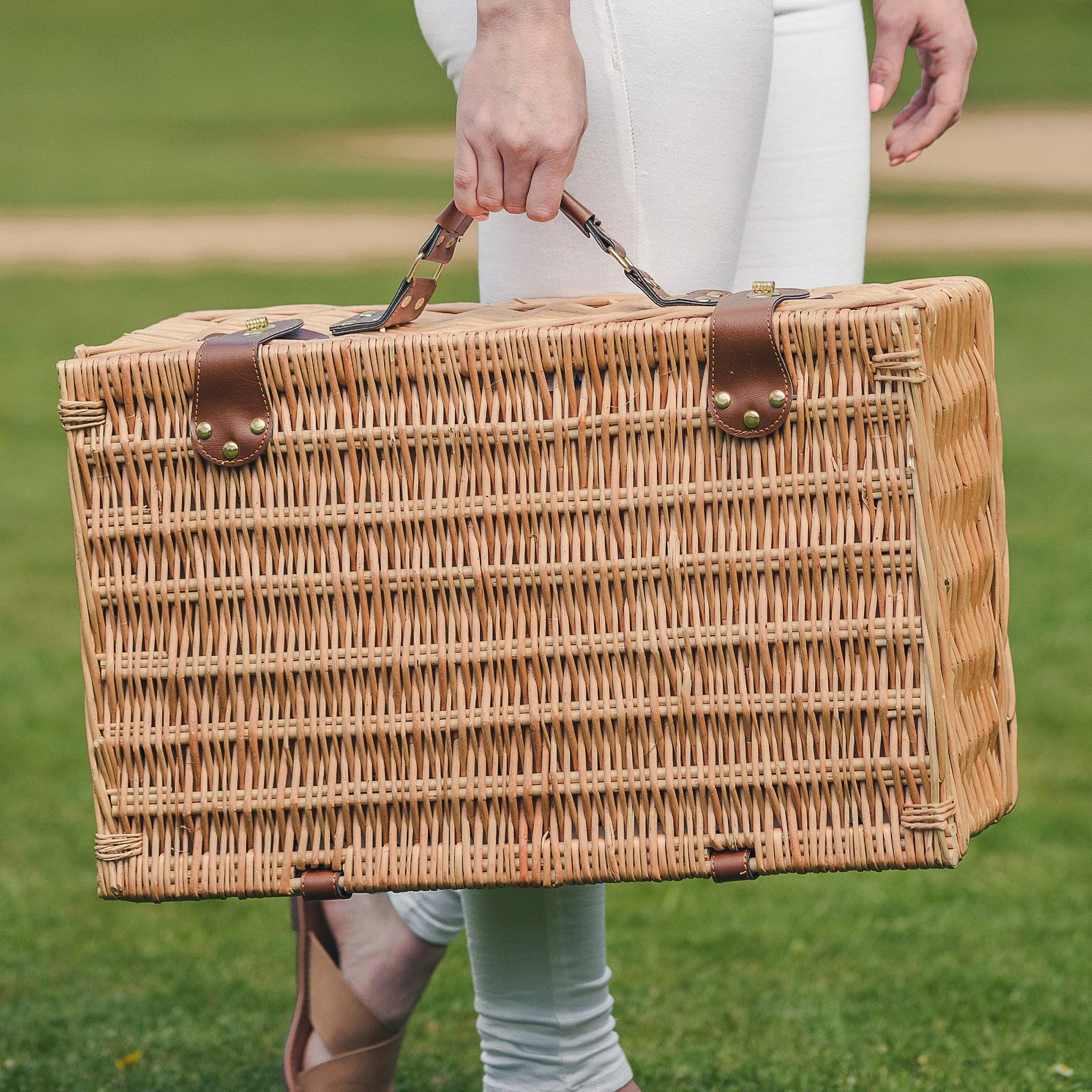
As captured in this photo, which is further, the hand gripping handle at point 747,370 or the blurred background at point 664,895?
the blurred background at point 664,895

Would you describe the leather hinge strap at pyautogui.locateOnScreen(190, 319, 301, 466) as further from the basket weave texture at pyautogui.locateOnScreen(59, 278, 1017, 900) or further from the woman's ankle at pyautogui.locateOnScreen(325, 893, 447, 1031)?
the woman's ankle at pyautogui.locateOnScreen(325, 893, 447, 1031)

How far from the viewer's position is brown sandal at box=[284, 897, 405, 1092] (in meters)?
1.51

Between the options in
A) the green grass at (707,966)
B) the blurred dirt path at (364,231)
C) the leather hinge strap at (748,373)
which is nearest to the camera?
the leather hinge strap at (748,373)

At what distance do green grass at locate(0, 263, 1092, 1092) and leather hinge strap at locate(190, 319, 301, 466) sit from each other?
87 cm

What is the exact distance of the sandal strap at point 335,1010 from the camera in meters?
1.52

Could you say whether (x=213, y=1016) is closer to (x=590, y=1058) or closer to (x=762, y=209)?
(x=590, y=1058)

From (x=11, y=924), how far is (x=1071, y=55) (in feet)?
78.5

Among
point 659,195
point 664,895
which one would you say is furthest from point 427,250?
point 664,895

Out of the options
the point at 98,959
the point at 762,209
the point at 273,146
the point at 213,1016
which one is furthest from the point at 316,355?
the point at 273,146

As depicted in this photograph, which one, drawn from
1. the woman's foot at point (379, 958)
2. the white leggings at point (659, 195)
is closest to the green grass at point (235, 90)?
the white leggings at point (659, 195)

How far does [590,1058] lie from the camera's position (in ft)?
4.47

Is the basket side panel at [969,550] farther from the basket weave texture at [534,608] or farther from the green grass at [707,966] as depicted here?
the green grass at [707,966]

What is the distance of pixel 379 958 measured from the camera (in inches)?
60.2

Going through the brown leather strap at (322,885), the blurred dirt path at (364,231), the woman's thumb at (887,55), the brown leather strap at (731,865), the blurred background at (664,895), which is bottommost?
the blurred dirt path at (364,231)
